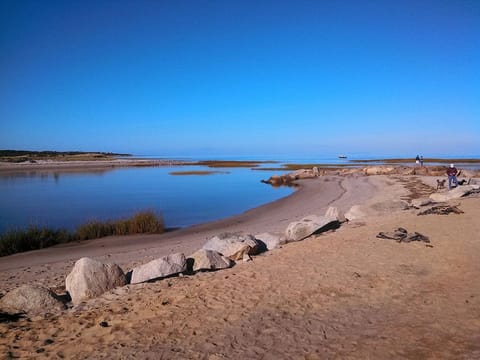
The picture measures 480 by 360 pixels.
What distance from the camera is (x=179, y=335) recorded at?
5027 millimetres

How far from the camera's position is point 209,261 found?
8.18m

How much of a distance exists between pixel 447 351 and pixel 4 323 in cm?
611

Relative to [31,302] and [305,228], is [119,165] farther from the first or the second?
[31,302]

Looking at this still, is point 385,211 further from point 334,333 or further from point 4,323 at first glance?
point 4,323

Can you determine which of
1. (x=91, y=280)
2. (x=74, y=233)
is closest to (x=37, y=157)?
(x=74, y=233)

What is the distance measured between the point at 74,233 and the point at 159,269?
7.89m

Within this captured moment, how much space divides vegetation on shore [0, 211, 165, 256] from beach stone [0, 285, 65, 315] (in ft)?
20.8

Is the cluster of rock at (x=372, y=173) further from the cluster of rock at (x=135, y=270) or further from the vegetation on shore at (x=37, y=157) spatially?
the vegetation on shore at (x=37, y=157)

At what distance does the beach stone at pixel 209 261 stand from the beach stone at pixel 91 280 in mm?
1568

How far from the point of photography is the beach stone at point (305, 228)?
1072 cm

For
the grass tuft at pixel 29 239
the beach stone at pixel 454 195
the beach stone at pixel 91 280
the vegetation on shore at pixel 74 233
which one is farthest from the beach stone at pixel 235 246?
the beach stone at pixel 454 195

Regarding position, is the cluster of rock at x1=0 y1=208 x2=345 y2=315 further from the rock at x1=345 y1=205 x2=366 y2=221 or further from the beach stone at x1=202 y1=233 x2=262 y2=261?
the rock at x1=345 y1=205 x2=366 y2=221

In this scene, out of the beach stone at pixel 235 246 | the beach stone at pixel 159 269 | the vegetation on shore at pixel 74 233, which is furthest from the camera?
the vegetation on shore at pixel 74 233

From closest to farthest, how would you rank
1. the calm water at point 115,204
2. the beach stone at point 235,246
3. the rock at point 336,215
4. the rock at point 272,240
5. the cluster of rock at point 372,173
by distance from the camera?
the beach stone at point 235,246 < the rock at point 272,240 < the rock at point 336,215 < the calm water at point 115,204 < the cluster of rock at point 372,173
